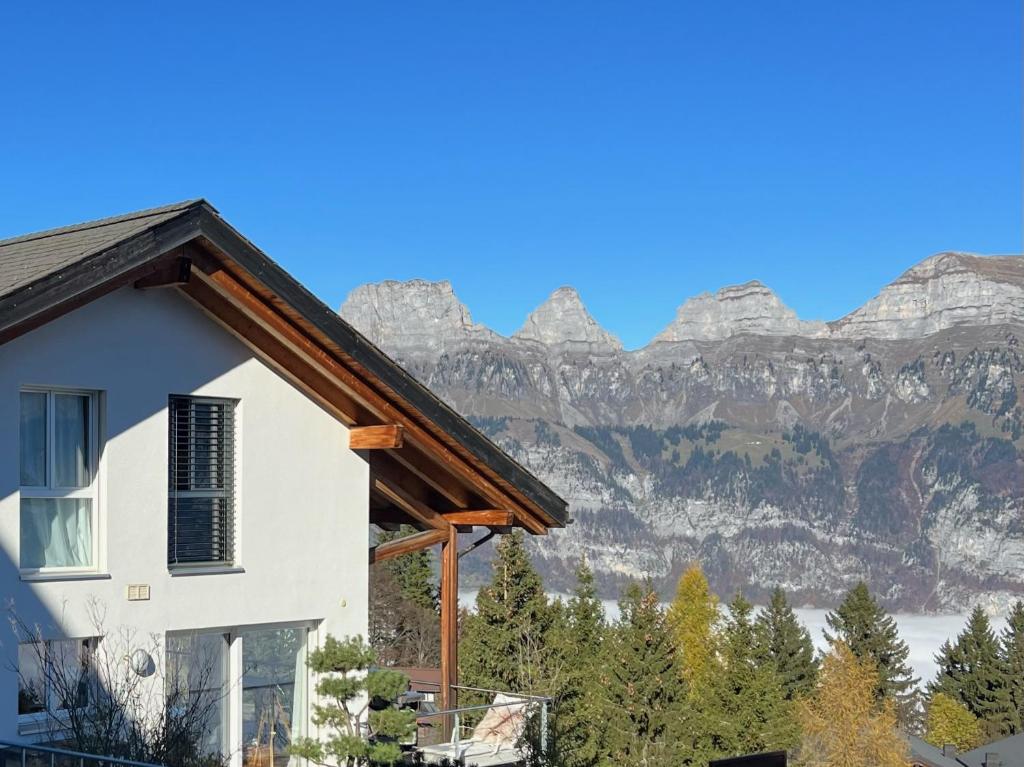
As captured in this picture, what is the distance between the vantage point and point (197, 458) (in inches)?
463

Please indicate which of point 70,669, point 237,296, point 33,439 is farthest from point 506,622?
point 33,439

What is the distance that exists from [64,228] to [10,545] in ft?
11.2

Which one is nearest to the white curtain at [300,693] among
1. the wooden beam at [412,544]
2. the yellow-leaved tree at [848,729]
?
the wooden beam at [412,544]

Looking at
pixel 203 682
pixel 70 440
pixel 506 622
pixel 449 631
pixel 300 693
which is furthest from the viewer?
pixel 506 622

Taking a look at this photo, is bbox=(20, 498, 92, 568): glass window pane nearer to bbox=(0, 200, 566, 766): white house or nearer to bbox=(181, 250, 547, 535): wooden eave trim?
bbox=(0, 200, 566, 766): white house

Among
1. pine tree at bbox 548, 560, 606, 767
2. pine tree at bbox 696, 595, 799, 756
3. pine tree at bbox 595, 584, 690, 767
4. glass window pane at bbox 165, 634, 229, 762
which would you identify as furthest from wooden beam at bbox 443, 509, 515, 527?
pine tree at bbox 595, 584, 690, 767

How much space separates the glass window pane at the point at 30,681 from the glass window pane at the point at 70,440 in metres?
1.37

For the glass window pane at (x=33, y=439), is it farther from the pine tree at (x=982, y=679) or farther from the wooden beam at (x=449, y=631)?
the pine tree at (x=982, y=679)

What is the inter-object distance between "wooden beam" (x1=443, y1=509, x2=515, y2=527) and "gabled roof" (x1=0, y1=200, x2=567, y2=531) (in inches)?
7.1

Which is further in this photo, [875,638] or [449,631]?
[875,638]

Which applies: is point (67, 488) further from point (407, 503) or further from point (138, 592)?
point (407, 503)

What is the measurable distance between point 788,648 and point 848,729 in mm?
19087

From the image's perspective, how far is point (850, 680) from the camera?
258 ft

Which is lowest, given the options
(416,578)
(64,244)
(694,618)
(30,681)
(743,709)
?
(743,709)
